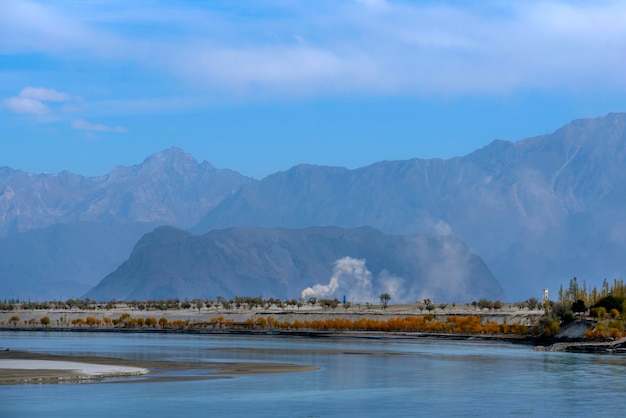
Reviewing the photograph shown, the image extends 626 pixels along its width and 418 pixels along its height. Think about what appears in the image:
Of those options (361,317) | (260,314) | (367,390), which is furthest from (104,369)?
(260,314)

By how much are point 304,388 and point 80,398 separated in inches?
465

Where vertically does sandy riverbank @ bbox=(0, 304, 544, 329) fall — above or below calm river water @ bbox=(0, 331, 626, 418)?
above

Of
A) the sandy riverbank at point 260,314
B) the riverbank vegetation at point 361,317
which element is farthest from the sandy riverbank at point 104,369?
the sandy riverbank at point 260,314

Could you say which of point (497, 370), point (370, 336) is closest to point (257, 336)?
point (370, 336)

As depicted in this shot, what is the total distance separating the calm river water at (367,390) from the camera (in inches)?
1848

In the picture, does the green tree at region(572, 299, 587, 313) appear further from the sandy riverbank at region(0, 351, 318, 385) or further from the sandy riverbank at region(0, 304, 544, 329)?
the sandy riverbank at region(0, 351, 318, 385)

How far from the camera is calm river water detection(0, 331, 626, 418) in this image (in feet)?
154

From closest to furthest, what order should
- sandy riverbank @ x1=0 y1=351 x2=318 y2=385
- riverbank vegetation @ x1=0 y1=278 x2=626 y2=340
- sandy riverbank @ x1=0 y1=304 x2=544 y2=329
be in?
sandy riverbank @ x1=0 y1=351 x2=318 y2=385
riverbank vegetation @ x1=0 y1=278 x2=626 y2=340
sandy riverbank @ x1=0 y1=304 x2=544 y2=329

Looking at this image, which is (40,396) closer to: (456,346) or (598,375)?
(598,375)

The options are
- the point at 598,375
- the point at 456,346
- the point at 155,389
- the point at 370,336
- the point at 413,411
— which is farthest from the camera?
the point at 370,336

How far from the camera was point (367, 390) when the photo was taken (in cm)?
5625

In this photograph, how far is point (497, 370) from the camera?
68.8m

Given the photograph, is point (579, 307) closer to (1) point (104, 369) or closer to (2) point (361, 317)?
(2) point (361, 317)

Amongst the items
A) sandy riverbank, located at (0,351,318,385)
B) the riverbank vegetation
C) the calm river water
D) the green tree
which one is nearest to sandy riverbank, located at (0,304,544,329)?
the riverbank vegetation
